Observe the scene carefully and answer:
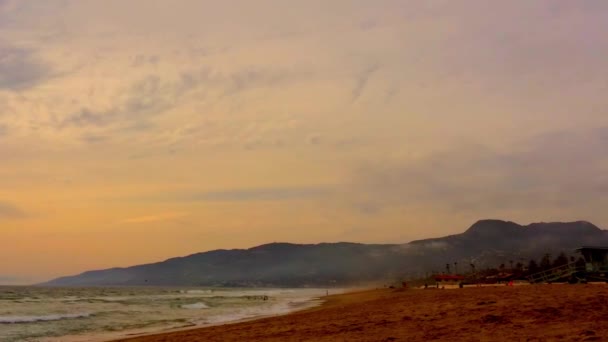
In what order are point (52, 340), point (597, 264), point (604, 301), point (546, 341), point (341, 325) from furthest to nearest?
point (597, 264)
point (52, 340)
point (341, 325)
point (604, 301)
point (546, 341)

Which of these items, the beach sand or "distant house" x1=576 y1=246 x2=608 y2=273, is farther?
"distant house" x1=576 y1=246 x2=608 y2=273

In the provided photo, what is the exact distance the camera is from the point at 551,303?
17531 mm

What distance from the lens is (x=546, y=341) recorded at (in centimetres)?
1138

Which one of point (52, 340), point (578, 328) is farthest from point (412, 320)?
point (52, 340)

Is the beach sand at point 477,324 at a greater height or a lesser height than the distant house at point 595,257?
lesser

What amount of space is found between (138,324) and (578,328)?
2966 centimetres

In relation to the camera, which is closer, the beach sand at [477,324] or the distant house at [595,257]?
the beach sand at [477,324]

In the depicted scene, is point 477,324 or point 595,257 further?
point 595,257

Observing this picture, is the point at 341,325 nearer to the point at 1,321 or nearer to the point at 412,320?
the point at 412,320

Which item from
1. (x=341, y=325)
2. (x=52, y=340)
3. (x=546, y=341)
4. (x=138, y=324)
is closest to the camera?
(x=546, y=341)

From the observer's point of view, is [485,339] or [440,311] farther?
[440,311]

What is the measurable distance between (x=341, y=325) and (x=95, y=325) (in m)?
23.3

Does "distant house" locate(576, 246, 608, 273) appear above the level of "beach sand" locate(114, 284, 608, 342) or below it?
above

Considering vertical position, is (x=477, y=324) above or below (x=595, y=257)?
below
